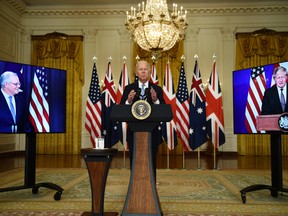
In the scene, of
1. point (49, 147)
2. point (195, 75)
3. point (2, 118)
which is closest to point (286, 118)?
point (2, 118)

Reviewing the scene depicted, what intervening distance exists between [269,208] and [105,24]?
913cm

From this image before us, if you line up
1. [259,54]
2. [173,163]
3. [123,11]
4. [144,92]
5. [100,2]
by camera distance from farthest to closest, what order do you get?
1. [123,11]
2. [100,2]
3. [259,54]
4. [173,163]
5. [144,92]

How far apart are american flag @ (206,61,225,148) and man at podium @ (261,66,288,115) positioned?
323cm

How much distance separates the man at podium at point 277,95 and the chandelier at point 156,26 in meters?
3.24

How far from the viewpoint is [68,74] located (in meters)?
10.7

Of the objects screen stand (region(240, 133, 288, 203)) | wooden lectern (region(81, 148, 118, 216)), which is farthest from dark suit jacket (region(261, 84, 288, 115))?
wooden lectern (region(81, 148, 118, 216))

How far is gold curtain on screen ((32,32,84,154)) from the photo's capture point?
34.4 ft

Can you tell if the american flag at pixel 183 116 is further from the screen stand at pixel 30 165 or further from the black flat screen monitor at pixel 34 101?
the screen stand at pixel 30 165

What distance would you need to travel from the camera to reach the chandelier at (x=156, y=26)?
6.32 m

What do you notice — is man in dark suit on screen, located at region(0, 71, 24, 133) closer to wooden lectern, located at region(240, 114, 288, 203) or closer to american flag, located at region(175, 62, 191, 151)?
wooden lectern, located at region(240, 114, 288, 203)

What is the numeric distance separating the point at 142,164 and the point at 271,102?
6.24 feet

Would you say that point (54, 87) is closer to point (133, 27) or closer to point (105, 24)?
point (133, 27)

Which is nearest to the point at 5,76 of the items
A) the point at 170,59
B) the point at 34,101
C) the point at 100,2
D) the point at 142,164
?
the point at 34,101

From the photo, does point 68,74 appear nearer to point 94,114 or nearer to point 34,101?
point 94,114
